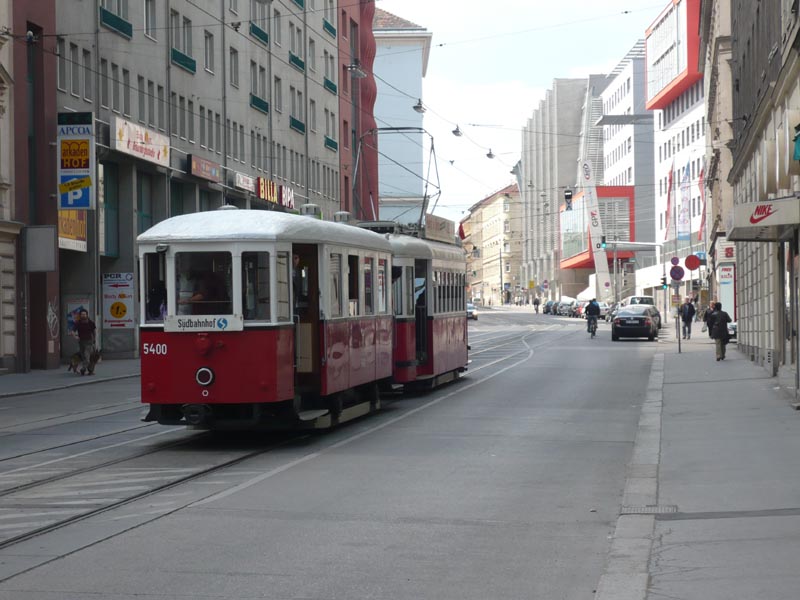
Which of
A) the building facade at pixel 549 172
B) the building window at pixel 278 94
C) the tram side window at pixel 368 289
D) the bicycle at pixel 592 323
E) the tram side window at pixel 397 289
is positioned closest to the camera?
the tram side window at pixel 368 289

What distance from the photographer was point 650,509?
1007 cm

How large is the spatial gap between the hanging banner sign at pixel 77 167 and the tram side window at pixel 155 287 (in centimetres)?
2163

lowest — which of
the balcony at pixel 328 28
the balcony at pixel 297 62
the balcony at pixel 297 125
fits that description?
the balcony at pixel 297 125

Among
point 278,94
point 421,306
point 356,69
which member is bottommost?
point 421,306

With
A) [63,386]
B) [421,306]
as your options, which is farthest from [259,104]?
[421,306]

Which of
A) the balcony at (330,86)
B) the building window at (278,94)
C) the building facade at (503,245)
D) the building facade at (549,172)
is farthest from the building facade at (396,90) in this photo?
the building facade at (503,245)

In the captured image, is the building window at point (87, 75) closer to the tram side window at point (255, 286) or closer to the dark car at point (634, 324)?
the dark car at point (634, 324)

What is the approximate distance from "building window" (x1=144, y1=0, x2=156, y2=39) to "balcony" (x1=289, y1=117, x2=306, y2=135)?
17739mm

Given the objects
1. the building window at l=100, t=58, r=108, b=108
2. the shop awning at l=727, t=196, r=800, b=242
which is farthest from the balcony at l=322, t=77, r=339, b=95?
the shop awning at l=727, t=196, r=800, b=242

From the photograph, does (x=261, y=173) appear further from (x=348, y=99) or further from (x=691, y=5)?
(x=691, y=5)

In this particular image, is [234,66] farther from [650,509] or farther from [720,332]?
[650,509]

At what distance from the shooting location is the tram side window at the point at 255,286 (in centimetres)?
1471

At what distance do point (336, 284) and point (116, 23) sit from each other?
90.2ft

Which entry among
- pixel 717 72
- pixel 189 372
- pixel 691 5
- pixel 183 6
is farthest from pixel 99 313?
pixel 691 5
